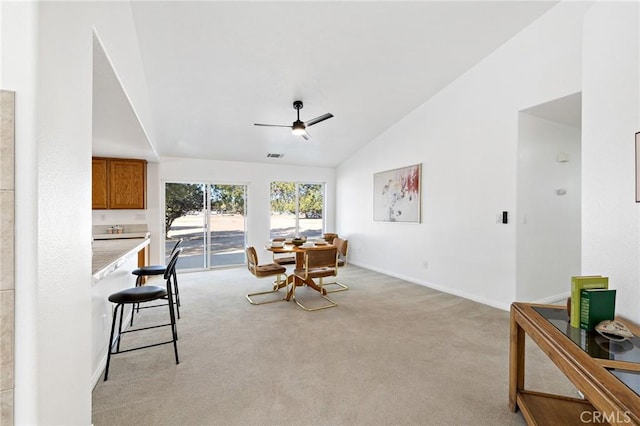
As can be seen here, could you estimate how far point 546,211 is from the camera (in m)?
3.89

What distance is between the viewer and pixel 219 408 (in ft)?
6.24

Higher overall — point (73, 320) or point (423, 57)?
point (423, 57)

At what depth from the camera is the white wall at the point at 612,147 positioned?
1.76 meters

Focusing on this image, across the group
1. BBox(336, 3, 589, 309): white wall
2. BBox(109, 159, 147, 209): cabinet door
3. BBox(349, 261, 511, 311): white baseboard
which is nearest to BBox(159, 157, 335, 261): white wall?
BBox(109, 159, 147, 209): cabinet door

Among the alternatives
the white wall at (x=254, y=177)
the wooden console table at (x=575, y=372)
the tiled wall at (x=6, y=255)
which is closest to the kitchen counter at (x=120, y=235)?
the white wall at (x=254, y=177)

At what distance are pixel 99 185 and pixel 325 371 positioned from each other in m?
4.80

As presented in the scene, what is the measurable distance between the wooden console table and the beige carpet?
19 cm

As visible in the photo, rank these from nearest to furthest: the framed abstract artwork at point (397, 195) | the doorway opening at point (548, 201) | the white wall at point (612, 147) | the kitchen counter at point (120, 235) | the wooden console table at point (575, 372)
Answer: the wooden console table at point (575, 372), the white wall at point (612, 147), the doorway opening at point (548, 201), the kitchen counter at point (120, 235), the framed abstract artwork at point (397, 195)

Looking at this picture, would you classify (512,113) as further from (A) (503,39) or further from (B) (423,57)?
(B) (423,57)

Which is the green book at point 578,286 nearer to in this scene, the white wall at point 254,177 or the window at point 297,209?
the white wall at point 254,177

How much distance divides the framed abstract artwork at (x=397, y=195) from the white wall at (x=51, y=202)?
15.1ft

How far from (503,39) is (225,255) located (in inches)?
252

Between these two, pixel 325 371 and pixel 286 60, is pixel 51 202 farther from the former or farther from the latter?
pixel 286 60

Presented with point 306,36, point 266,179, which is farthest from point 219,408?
point 266,179
